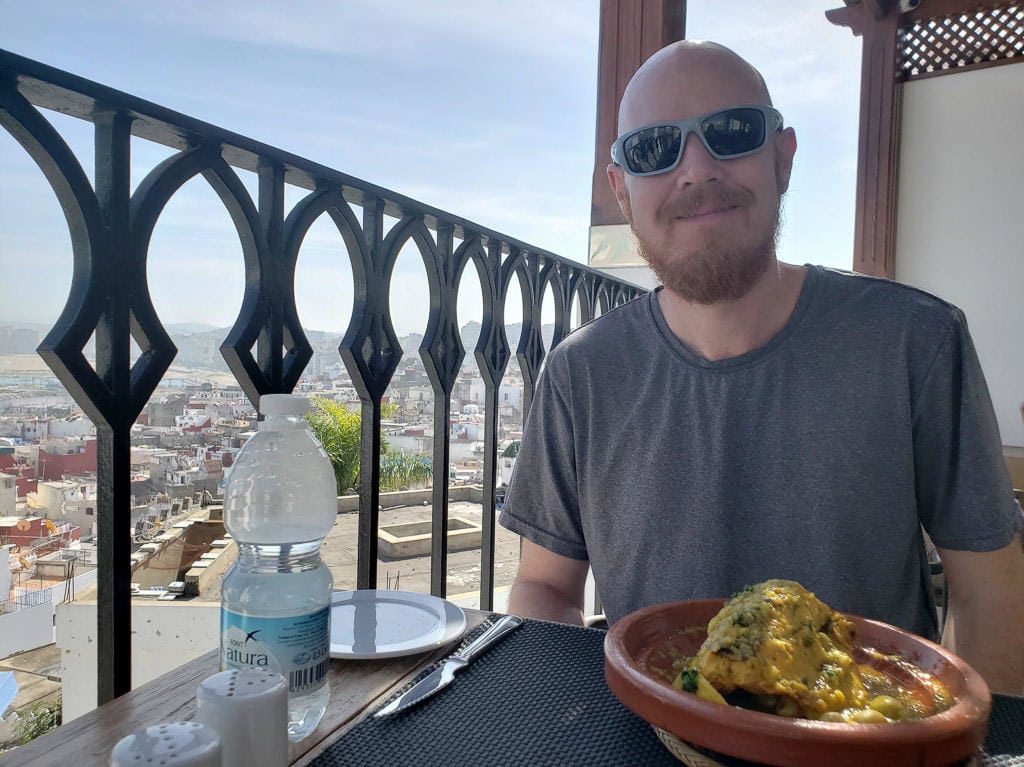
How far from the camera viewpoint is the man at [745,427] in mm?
1113

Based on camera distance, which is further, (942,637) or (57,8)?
(57,8)

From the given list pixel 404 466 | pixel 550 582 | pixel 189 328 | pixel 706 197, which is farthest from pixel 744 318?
pixel 404 466

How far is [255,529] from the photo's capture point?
2.87 feet

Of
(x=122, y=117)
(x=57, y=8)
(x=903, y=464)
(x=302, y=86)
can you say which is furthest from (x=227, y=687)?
(x=302, y=86)

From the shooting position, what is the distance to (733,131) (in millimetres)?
1249

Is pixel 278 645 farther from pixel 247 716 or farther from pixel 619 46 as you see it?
pixel 619 46

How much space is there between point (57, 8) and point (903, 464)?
30.0 meters

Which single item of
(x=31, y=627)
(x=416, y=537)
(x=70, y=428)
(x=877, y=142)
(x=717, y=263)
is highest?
(x=877, y=142)

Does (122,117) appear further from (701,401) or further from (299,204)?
(701,401)

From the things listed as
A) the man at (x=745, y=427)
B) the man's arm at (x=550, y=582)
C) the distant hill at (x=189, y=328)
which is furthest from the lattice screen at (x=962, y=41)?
the distant hill at (x=189, y=328)

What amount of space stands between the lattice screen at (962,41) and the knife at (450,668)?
23.6ft

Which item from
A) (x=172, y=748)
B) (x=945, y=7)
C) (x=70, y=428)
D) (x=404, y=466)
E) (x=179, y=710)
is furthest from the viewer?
(x=945, y=7)

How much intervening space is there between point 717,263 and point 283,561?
0.87 m

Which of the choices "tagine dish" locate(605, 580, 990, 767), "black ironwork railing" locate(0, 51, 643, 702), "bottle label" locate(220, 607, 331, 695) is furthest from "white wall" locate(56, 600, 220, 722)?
"tagine dish" locate(605, 580, 990, 767)
